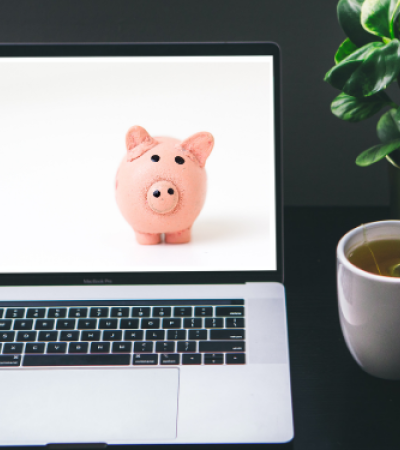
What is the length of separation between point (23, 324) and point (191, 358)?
0.20 meters

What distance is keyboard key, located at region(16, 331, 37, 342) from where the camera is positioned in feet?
1.67

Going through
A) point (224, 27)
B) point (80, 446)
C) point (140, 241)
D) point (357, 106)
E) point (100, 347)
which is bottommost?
point (80, 446)

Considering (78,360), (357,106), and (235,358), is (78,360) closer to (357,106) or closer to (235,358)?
(235,358)

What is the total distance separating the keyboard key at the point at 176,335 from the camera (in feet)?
1.65

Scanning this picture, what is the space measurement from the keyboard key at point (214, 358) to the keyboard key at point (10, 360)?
7.9 inches

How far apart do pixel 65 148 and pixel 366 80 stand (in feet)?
1.22

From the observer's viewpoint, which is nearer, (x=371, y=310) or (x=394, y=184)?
(x=371, y=310)

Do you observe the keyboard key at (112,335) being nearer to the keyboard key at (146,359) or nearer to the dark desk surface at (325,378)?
the keyboard key at (146,359)

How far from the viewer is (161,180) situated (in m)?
0.55

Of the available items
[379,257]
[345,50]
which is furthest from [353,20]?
[379,257]

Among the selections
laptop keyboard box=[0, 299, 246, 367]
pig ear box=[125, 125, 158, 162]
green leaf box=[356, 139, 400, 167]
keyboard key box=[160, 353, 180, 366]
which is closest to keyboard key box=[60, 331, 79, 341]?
laptop keyboard box=[0, 299, 246, 367]

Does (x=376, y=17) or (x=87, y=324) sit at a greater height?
(x=376, y=17)

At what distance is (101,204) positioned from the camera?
2.02ft

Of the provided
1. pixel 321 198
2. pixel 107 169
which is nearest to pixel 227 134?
pixel 107 169
